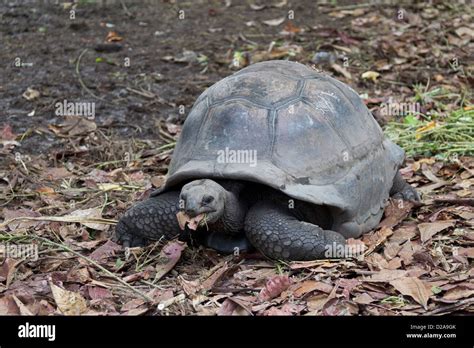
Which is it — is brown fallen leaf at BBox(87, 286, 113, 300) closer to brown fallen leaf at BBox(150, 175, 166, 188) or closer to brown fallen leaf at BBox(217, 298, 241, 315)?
brown fallen leaf at BBox(217, 298, 241, 315)

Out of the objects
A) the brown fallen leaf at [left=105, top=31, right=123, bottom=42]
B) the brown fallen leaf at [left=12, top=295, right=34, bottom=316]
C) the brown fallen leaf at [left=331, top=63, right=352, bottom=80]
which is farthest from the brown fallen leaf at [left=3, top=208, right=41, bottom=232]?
the brown fallen leaf at [left=105, top=31, right=123, bottom=42]

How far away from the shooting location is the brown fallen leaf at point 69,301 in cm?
425

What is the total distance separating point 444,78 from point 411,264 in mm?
4515

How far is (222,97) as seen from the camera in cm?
522

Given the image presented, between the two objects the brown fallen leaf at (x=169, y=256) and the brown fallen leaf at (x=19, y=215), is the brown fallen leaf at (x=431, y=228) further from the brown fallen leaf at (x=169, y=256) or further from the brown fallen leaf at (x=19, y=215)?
the brown fallen leaf at (x=19, y=215)

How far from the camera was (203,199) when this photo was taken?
4637 mm

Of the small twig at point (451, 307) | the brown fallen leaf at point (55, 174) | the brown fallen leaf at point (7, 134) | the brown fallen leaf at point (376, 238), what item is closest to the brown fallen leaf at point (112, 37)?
the brown fallen leaf at point (7, 134)

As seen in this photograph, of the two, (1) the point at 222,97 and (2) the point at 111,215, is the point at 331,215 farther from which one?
(2) the point at 111,215

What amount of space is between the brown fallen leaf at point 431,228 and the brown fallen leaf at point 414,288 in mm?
735

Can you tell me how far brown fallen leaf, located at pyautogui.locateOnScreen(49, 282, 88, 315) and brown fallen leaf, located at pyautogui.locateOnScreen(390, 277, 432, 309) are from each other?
163 cm

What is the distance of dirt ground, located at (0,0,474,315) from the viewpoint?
4422mm

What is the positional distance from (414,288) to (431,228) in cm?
98

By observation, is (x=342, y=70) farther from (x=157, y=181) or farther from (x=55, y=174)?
(x=55, y=174)
